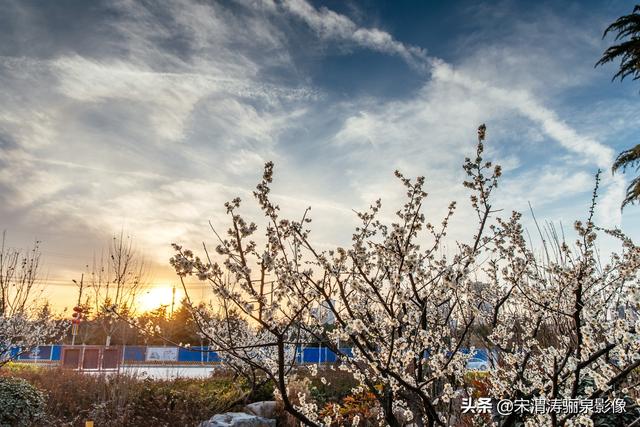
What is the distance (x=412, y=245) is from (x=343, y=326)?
39.1 inches

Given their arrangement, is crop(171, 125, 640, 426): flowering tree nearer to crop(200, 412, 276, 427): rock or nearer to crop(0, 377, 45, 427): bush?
crop(200, 412, 276, 427): rock

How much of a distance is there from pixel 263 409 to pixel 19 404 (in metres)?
4.80

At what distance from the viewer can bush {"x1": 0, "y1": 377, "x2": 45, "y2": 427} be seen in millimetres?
8164

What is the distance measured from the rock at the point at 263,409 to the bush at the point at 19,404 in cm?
417

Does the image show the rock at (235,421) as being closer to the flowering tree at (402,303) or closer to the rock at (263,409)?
the rock at (263,409)

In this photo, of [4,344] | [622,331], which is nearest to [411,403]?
[622,331]

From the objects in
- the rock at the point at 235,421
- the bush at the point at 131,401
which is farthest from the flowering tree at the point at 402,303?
the bush at the point at 131,401

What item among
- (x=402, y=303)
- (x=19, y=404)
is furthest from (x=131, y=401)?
(x=402, y=303)

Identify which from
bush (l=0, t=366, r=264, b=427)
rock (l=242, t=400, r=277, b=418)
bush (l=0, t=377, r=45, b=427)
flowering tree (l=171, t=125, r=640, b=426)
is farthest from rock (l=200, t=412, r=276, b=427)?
flowering tree (l=171, t=125, r=640, b=426)

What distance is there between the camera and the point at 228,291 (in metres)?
2.69

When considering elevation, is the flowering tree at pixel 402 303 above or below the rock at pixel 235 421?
above

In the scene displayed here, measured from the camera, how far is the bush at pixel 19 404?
816cm

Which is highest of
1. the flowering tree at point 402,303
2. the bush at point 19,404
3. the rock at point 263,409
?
the flowering tree at point 402,303

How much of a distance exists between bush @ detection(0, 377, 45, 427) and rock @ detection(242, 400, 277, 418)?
4.17m
